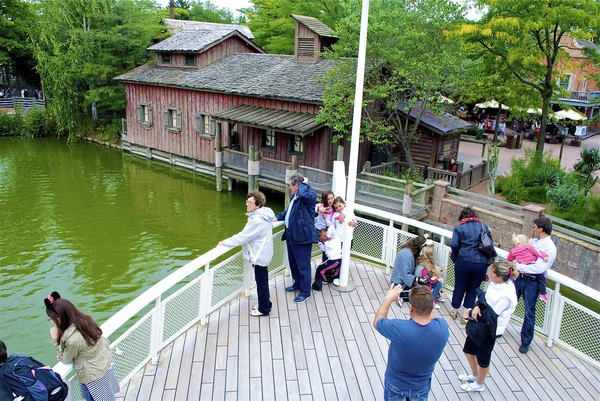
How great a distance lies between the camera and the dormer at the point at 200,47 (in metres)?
25.2

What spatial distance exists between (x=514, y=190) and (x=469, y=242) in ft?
41.8

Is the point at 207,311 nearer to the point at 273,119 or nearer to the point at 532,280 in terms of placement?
the point at 532,280

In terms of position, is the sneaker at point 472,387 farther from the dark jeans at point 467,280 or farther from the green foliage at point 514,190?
the green foliage at point 514,190

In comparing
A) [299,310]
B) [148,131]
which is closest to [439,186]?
[299,310]

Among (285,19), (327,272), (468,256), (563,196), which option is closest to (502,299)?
(468,256)

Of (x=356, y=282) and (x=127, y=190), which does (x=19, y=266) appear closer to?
(x=127, y=190)

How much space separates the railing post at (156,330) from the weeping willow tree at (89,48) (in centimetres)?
2655

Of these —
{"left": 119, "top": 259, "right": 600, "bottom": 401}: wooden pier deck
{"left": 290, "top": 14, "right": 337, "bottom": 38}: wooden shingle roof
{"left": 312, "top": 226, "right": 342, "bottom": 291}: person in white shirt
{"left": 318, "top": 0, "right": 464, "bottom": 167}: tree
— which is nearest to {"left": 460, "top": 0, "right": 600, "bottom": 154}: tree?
{"left": 318, "top": 0, "right": 464, "bottom": 167}: tree

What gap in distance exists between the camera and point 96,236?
16078mm

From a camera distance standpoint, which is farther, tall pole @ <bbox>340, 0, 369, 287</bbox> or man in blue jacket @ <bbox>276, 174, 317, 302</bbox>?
tall pole @ <bbox>340, 0, 369, 287</bbox>

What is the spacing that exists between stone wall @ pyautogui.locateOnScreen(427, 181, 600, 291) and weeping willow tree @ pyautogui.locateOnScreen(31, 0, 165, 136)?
21.9 metres

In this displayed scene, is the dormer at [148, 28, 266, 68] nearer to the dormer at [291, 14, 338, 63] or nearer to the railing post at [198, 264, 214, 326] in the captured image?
the dormer at [291, 14, 338, 63]

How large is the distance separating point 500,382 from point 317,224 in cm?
311

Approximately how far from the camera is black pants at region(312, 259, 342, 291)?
7.14m
